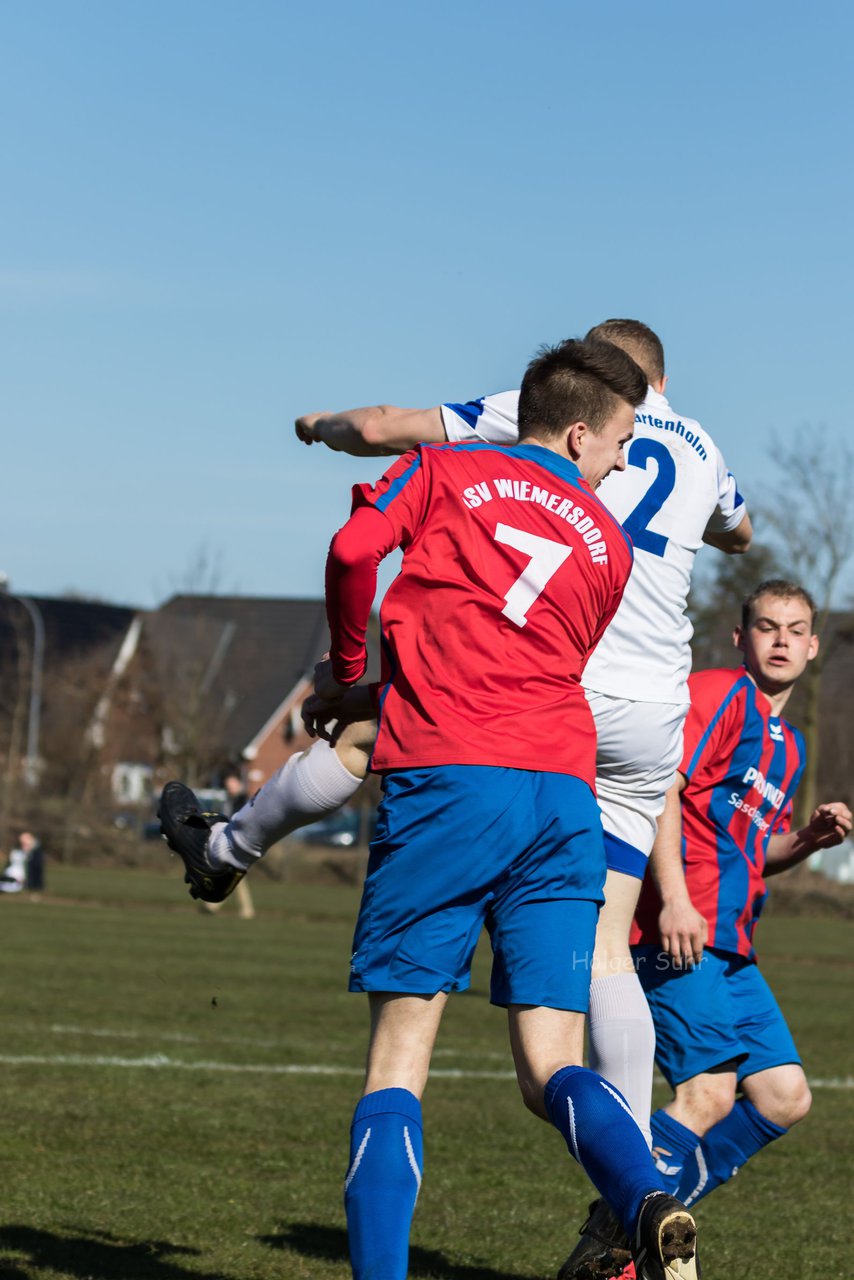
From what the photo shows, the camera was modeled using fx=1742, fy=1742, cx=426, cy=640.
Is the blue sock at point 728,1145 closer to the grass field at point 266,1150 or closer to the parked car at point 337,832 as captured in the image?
the grass field at point 266,1150

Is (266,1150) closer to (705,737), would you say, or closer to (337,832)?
(705,737)

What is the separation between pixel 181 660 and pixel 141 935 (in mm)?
38263

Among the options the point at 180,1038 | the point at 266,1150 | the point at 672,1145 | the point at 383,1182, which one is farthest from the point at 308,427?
the point at 180,1038

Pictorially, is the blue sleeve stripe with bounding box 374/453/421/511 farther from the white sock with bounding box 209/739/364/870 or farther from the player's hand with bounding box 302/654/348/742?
the white sock with bounding box 209/739/364/870

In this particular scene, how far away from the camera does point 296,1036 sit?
12297 mm

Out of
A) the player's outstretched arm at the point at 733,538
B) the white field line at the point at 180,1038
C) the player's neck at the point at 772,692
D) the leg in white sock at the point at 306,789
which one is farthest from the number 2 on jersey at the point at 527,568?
the white field line at the point at 180,1038

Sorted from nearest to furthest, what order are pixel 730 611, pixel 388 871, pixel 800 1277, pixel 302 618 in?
pixel 388 871, pixel 800 1277, pixel 730 611, pixel 302 618

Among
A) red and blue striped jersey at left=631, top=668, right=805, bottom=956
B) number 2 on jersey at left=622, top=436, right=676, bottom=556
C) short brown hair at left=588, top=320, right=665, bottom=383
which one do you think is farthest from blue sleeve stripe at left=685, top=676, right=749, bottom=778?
short brown hair at left=588, top=320, right=665, bottom=383

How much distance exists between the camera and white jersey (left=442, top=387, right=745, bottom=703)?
4805 millimetres

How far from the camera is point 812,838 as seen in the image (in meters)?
5.78

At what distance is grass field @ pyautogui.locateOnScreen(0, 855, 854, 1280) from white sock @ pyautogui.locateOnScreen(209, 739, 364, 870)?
4.10 ft

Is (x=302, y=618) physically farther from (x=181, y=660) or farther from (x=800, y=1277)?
(x=800, y=1277)

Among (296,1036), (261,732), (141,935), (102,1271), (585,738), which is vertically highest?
(585,738)

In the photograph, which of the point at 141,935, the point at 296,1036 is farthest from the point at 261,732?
the point at 296,1036
